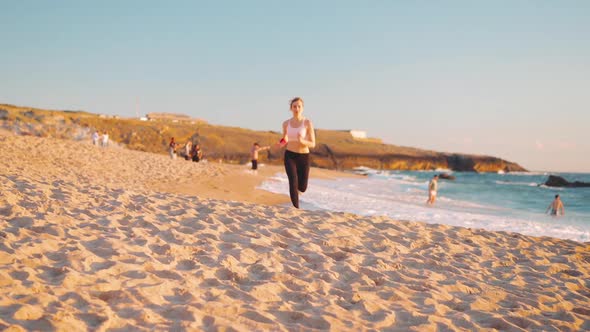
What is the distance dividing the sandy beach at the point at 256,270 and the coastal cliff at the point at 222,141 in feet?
179

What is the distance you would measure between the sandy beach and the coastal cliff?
2150 inches

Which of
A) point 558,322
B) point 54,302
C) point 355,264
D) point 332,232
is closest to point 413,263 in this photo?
point 355,264

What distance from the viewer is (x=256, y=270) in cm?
427

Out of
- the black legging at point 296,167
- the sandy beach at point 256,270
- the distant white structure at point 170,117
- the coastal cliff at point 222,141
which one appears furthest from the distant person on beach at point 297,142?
the distant white structure at point 170,117

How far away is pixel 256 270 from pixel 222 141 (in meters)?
67.8

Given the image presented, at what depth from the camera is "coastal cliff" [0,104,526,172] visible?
193ft

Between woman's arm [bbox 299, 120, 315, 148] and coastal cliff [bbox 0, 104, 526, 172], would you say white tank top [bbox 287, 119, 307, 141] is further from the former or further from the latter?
coastal cliff [bbox 0, 104, 526, 172]

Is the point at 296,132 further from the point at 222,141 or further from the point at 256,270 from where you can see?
the point at 222,141

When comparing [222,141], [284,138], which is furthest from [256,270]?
[222,141]

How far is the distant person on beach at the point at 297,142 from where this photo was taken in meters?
7.16

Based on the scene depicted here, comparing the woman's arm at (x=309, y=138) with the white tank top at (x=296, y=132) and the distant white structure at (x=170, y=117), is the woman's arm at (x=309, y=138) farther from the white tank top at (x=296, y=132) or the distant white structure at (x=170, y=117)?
the distant white structure at (x=170, y=117)

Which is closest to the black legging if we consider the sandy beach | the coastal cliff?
the sandy beach

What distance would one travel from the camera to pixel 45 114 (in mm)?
61031

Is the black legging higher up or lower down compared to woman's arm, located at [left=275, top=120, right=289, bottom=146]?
lower down
